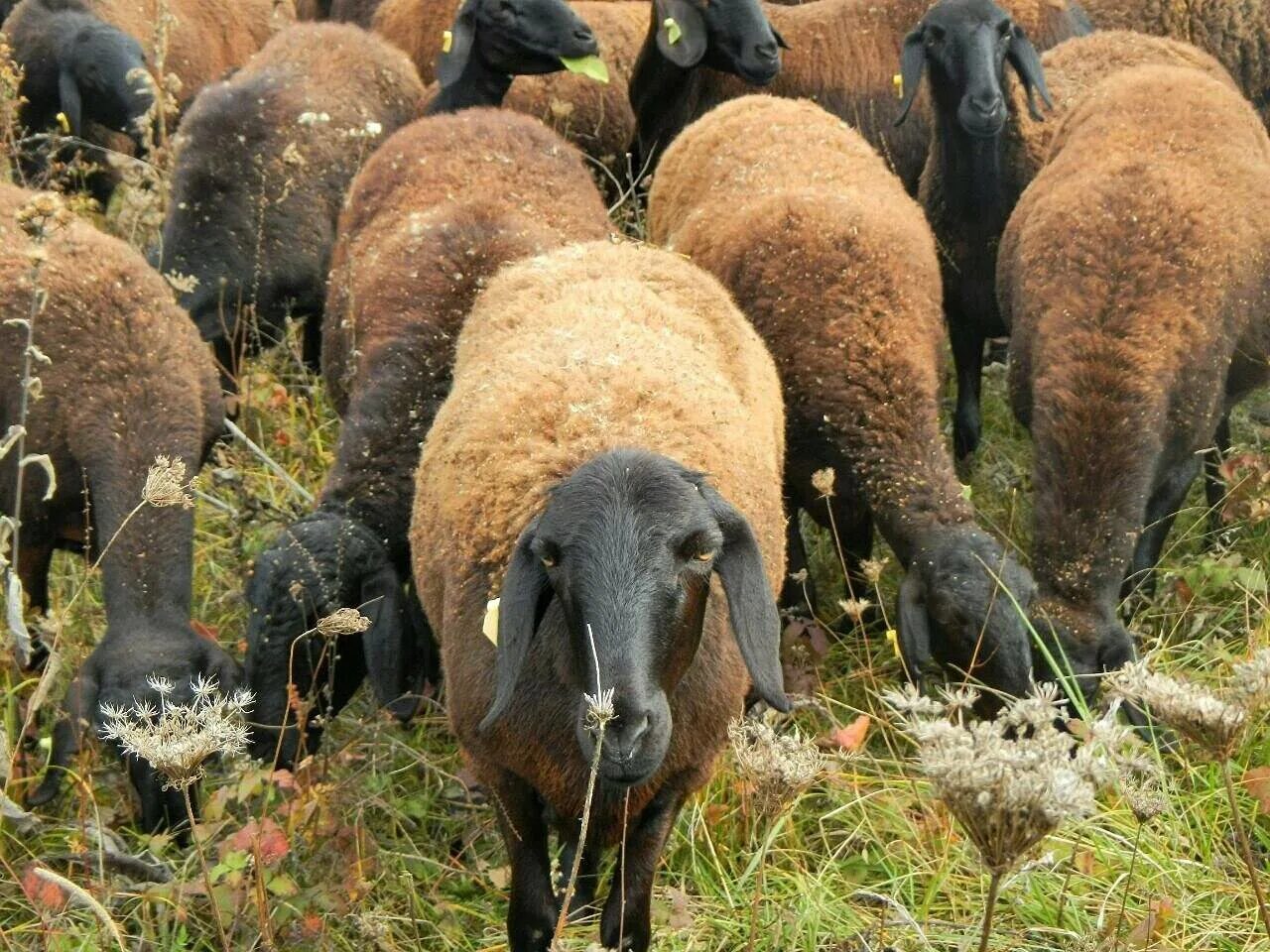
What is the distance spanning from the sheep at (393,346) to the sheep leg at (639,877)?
1011 millimetres

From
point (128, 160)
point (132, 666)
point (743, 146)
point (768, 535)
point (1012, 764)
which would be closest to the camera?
point (1012, 764)

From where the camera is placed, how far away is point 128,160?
7.24 metres

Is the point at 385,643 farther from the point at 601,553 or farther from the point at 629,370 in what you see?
the point at 601,553

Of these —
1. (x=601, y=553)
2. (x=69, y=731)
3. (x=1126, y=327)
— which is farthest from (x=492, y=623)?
(x=1126, y=327)

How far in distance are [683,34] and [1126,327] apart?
3.34 metres

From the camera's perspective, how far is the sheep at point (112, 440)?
4.41 metres

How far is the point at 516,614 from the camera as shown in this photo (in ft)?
10.3

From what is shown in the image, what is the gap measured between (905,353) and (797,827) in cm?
156

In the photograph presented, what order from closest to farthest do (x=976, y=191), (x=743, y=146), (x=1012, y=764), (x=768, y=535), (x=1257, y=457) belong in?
(x=1012, y=764)
(x=768, y=535)
(x=1257, y=457)
(x=743, y=146)
(x=976, y=191)

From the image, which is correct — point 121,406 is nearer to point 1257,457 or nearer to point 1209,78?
point 1257,457

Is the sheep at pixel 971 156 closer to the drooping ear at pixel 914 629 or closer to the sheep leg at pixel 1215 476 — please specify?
the sheep leg at pixel 1215 476

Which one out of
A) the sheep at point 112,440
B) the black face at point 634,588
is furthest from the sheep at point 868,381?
the sheep at point 112,440

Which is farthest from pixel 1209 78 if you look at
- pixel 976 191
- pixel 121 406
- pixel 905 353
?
pixel 121 406

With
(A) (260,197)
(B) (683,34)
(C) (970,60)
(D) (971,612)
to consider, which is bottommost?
(D) (971,612)
